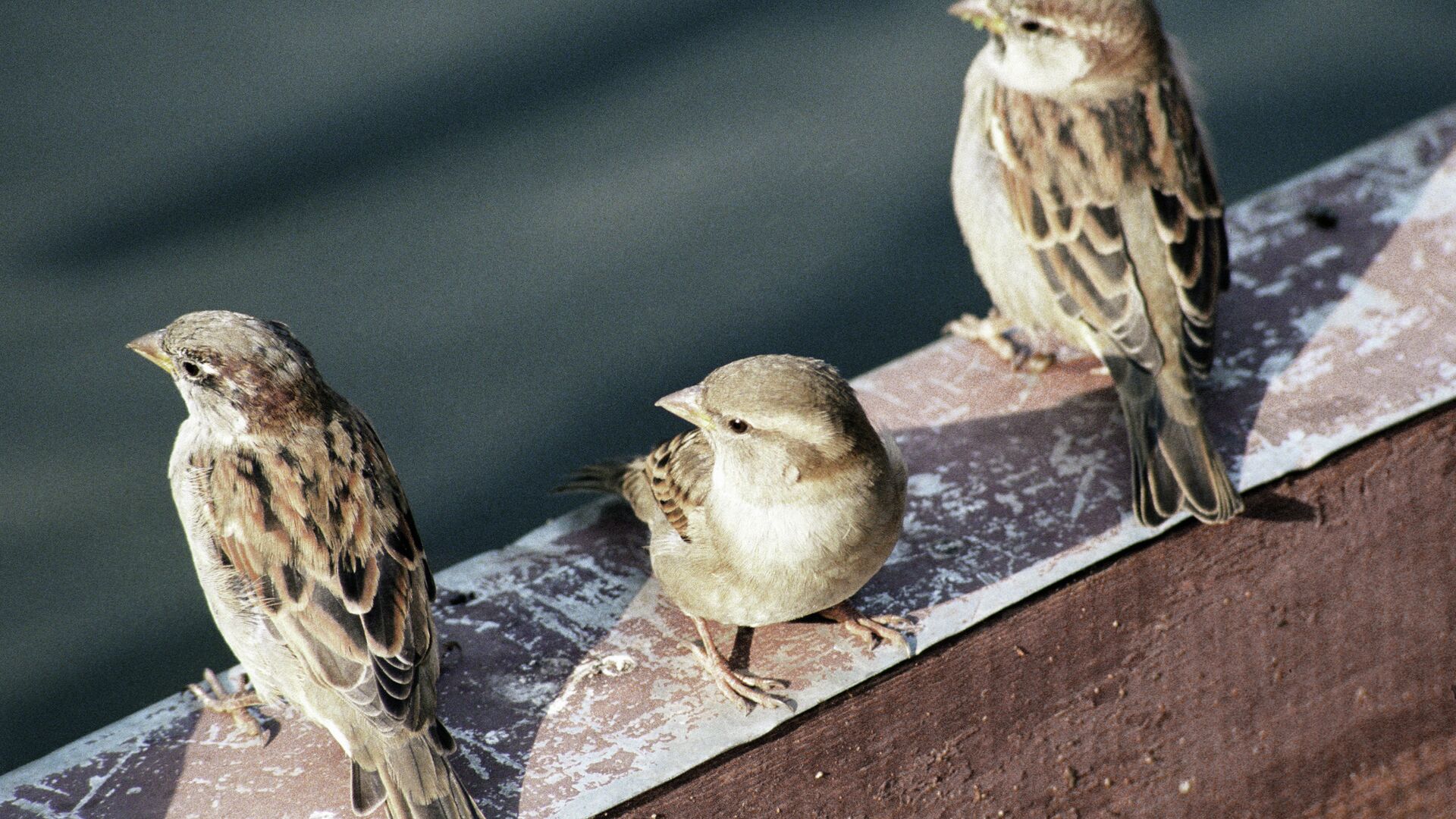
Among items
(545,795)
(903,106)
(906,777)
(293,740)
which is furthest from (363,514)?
(903,106)

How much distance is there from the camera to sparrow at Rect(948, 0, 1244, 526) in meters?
3.98

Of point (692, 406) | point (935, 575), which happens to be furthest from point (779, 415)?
point (935, 575)

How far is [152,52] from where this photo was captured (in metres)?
5.86

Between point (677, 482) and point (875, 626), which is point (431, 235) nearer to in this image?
point (677, 482)

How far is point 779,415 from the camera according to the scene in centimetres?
306

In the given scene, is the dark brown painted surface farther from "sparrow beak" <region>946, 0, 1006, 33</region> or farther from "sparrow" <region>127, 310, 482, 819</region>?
"sparrow beak" <region>946, 0, 1006, 33</region>

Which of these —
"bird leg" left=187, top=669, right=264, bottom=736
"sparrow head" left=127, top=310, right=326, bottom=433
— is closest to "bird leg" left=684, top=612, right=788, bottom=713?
"bird leg" left=187, top=669, right=264, bottom=736

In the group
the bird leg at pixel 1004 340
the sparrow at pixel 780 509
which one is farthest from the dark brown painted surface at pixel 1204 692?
the bird leg at pixel 1004 340

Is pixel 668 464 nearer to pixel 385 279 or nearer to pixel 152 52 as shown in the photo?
pixel 385 279

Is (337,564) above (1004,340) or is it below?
above

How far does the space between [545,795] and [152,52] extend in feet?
13.6

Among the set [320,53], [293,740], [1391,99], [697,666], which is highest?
[320,53]

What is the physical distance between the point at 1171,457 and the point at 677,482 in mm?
1159

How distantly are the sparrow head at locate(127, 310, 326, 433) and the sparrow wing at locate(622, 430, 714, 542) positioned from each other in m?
0.80
